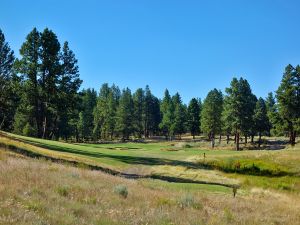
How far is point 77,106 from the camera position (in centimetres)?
7012

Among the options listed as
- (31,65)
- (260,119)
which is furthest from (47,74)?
(260,119)

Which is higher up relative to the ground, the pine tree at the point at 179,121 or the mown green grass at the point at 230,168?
the pine tree at the point at 179,121

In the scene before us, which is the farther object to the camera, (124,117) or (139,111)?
(139,111)

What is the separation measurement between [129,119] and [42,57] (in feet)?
238

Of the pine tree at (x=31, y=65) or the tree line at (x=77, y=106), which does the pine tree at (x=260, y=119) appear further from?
the pine tree at (x=31, y=65)

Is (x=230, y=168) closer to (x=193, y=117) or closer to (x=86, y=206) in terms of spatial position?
(x=86, y=206)

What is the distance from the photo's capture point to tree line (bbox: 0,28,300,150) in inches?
2458

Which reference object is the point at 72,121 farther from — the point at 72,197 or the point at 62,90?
the point at 72,197

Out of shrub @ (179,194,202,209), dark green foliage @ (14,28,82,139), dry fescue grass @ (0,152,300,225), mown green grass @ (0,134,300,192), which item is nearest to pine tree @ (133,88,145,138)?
dark green foliage @ (14,28,82,139)

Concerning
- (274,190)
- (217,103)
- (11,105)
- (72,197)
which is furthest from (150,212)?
(217,103)

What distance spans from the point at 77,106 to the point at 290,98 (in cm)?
3715

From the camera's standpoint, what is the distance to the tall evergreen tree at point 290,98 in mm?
71062

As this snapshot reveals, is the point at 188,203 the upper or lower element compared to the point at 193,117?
lower

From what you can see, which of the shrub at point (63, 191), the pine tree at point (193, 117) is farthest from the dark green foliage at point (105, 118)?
the shrub at point (63, 191)
